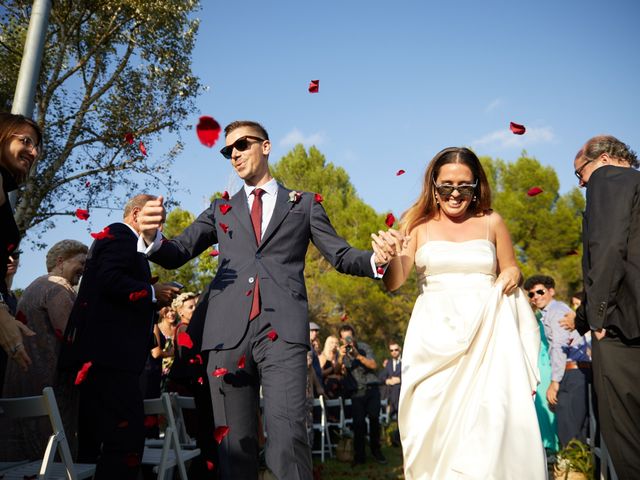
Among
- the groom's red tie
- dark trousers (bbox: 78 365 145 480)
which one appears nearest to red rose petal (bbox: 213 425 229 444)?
the groom's red tie

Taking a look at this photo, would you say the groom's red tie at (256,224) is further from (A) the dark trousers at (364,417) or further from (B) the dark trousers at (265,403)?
(A) the dark trousers at (364,417)

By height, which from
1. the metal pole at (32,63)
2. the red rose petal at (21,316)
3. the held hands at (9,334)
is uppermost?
the metal pole at (32,63)

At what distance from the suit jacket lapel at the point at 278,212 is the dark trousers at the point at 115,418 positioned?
4.51 feet

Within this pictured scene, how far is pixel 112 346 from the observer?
395 cm

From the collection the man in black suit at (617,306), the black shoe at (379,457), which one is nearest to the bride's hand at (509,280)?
the man in black suit at (617,306)

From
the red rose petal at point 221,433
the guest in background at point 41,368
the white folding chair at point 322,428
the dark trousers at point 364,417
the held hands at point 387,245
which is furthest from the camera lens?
the white folding chair at point 322,428

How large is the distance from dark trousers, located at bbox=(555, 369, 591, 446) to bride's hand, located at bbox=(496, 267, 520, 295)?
16.0 ft

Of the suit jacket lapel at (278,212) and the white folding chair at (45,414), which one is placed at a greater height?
the suit jacket lapel at (278,212)

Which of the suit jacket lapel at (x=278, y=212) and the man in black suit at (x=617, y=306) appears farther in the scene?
the suit jacket lapel at (x=278, y=212)

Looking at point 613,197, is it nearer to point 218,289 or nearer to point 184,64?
point 218,289

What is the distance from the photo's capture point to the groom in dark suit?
334cm

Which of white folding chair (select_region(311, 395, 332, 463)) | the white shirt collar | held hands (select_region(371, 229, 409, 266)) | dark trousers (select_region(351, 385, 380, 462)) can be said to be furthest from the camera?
white folding chair (select_region(311, 395, 332, 463))

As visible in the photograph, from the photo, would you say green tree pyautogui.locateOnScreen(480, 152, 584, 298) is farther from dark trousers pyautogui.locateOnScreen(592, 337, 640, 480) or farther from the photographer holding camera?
dark trousers pyautogui.locateOnScreen(592, 337, 640, 480)

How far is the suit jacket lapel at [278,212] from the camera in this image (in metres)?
3.68
